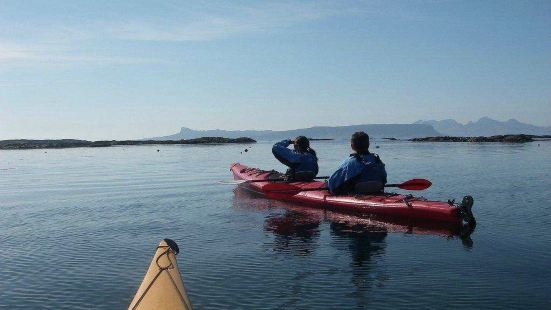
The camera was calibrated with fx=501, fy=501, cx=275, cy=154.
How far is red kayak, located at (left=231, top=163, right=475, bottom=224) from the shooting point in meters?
12.4

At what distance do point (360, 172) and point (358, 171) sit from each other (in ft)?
0.23

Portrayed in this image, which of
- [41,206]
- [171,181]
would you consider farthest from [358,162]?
[171,181]

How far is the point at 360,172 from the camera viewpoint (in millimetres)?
14992

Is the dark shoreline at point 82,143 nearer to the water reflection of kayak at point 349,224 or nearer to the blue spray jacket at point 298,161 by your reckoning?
the blue spray jacket at point 298,161

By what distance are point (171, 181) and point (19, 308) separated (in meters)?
19.8

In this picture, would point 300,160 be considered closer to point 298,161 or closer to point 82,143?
point 298,161

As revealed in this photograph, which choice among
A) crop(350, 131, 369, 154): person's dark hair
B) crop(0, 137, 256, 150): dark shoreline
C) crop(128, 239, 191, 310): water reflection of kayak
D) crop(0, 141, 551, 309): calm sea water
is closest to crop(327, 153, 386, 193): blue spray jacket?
crop(350, 131, 369, 154): person's dark hair

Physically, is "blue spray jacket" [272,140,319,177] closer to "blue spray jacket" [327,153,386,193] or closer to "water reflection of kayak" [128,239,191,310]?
"blue spray jacket" [327,153,386,193]

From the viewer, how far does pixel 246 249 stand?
11.1 m

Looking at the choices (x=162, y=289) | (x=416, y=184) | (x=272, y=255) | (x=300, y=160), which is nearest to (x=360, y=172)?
(x=416, y=184)

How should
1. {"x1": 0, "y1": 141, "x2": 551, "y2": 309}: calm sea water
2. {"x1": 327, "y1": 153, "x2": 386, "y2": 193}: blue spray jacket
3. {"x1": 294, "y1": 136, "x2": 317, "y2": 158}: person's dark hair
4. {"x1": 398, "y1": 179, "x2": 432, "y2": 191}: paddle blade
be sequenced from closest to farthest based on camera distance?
{"x1": 0, "y1": 141, "x2": 551, "y2": 309}: calm sea water
{"x1": 327, "y1": 153, "x2": 386, "y2": 193}: blue spray jacket
{"x1": 398, "y1": 179, "x2": 432, "y2": 191}: paddle blade
{"x1": 294, "y1": 136, "x2": 317, "y2": 158}: person's dark hair

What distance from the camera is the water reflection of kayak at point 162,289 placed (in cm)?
550

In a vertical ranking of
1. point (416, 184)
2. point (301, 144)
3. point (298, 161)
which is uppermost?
point (301, 144)

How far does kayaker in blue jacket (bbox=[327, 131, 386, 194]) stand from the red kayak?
13.9 inches
